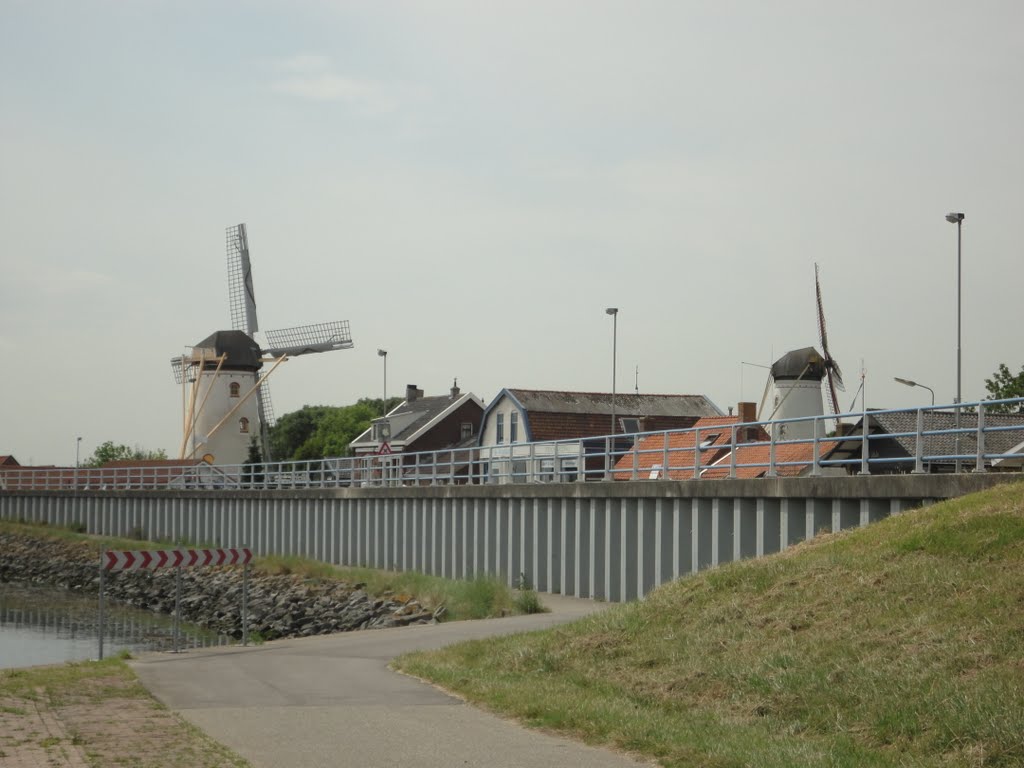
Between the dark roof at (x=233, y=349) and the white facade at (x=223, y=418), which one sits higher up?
the dark roof at (x=233, y=349)

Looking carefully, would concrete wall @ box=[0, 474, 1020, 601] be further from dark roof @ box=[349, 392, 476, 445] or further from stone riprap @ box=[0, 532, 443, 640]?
dark roof @ box=[349, 392, 476, 445]

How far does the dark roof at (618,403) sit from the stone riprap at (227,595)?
24.6 meters

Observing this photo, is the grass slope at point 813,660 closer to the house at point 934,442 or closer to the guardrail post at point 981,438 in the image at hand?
the guardrail post at point 981,438

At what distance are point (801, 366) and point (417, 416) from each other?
1210 inches

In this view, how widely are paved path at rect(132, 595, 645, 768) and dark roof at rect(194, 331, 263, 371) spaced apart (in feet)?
231

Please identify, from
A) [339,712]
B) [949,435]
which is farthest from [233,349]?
[339,712]

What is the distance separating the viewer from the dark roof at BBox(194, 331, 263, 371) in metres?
89.4

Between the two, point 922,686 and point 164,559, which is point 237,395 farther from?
point 922,686

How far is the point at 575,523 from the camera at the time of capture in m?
29.2

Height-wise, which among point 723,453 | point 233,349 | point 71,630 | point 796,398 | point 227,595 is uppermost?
point 233,349

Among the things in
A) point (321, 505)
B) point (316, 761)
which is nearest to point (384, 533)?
point (321, 505)

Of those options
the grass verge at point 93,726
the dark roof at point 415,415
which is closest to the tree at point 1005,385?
the dark roof at point 415,415

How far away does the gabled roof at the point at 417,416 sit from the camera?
87.0 m

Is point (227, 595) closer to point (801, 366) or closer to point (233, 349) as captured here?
point (801, 366)
